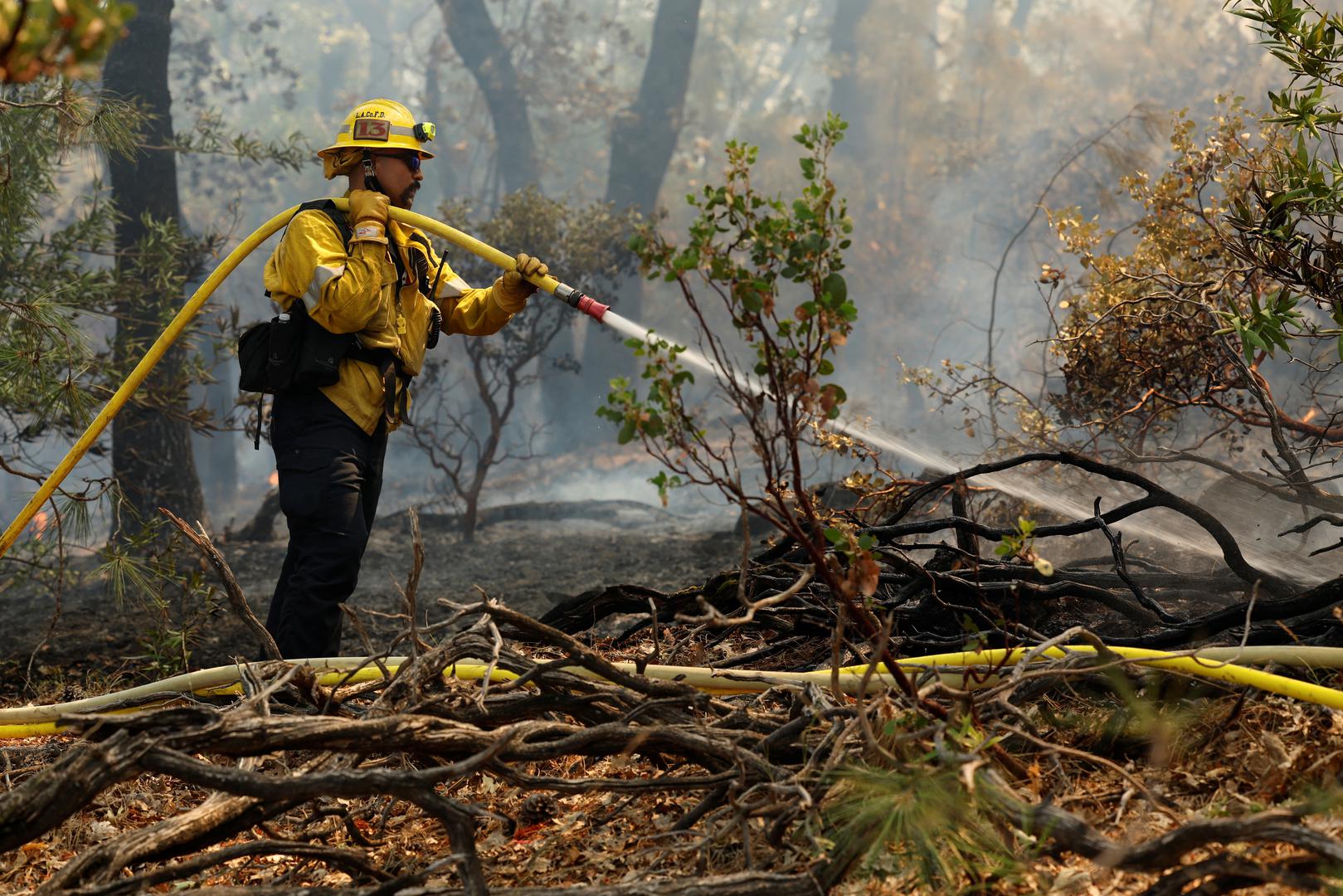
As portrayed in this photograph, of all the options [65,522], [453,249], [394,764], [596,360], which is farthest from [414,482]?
[394,764]

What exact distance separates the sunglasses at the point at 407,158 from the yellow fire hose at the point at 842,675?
67.8 inches

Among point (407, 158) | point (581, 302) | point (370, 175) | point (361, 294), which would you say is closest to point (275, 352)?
point (361, 294)

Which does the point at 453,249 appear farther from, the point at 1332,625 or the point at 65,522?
the point at 1332,625

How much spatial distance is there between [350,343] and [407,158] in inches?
26.6

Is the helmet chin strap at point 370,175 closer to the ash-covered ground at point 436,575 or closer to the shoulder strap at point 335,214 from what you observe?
the shoulder strap at point 335,214

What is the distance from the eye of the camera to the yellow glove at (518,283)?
11.7ft

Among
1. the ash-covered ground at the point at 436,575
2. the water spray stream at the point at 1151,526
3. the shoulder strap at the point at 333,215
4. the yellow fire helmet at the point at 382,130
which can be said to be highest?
the yellow fire helmet at the point at 382,130

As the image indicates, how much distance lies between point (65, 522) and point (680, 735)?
3.29 meters

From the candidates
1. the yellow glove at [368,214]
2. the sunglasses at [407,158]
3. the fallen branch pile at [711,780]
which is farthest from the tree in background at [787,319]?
the sunglasses at [407,158]

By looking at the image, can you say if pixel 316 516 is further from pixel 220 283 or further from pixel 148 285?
pixel 148 285

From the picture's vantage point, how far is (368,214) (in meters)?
3.37

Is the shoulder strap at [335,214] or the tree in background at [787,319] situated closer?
the tree in background at [787,319]

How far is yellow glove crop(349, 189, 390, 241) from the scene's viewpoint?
332 centimetres

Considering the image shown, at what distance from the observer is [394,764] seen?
2107 mm
